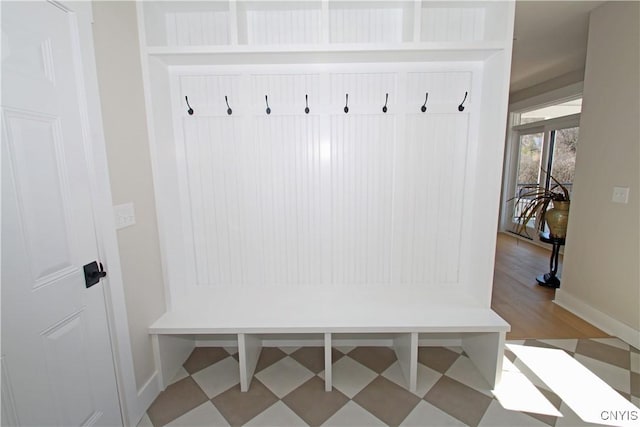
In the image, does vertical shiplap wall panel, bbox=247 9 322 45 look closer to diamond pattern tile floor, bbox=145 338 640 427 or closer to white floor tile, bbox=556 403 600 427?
diamond pattern tile floor, bbox=145 338 640 427

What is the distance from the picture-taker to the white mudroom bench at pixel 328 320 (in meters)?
1.52

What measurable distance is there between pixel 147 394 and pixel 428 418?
62.6 inches

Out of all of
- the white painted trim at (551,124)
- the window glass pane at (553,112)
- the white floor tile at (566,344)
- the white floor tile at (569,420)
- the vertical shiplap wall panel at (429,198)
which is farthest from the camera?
the window glass pane at (553,112)

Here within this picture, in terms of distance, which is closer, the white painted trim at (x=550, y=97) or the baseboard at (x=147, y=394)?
the baseboard at (x=147, y=394)

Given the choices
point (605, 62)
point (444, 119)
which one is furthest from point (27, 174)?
point (605, 62)

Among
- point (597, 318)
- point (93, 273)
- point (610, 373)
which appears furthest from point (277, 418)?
point (597, 318)

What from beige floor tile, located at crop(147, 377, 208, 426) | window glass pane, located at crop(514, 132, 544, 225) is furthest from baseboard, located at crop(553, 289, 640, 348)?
beige floor tile, located at crop(147, 377, 208, 426)

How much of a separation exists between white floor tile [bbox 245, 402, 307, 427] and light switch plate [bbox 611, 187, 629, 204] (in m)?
2.84

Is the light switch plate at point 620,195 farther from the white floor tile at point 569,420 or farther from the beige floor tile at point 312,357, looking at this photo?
the beige floor tile at point 312,357

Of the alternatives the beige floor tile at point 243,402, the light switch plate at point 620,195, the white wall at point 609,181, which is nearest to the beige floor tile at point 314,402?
the beige floor tile at point 243,402

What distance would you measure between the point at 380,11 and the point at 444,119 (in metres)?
0.79

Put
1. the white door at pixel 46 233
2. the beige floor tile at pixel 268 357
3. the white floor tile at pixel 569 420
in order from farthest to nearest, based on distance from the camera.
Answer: the beige floor tile at pixel 268 357 < the white floor tile at pixel 569 420 < the white door at pixel 46 233

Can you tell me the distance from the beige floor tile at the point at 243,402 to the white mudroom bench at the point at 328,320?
0.06 metres

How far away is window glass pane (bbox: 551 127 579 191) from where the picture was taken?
394 centimetres
